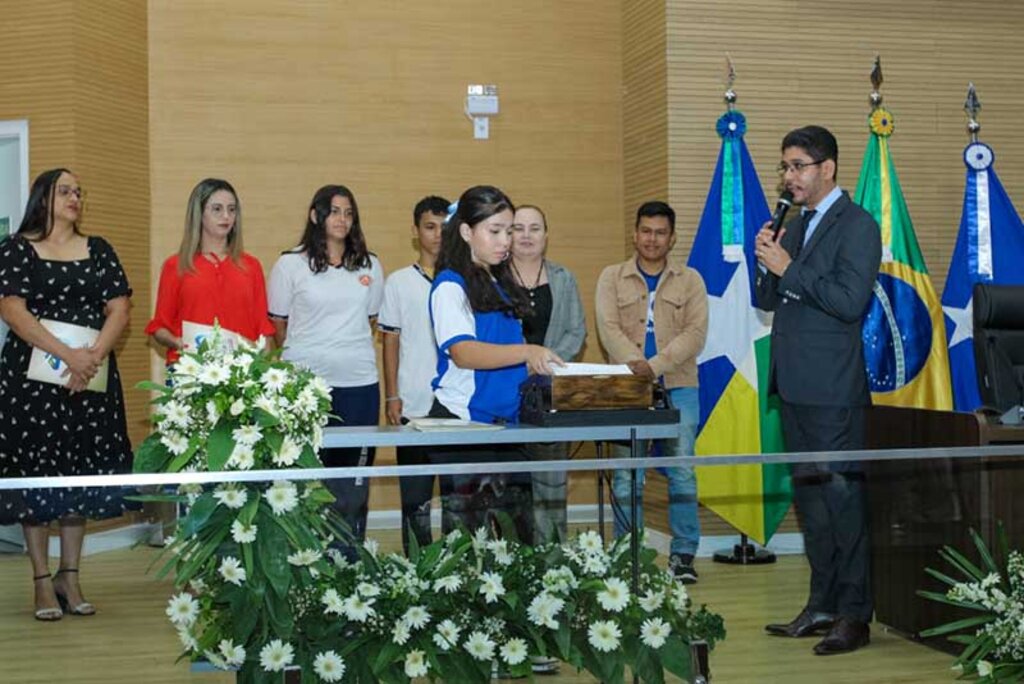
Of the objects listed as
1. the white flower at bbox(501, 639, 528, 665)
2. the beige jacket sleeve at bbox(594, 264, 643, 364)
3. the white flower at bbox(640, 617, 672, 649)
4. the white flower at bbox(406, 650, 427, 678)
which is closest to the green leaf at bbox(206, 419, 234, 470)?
the white flower at bbox(406, 650, 427, 678)

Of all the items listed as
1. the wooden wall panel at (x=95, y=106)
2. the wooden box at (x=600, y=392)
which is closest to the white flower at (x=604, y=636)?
the wooden box at (x=600, y=392)

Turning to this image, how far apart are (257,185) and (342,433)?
3.61 meters

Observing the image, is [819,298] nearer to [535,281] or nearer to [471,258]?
[471,258]

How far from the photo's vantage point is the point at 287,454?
318 cm

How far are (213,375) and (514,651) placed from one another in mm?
930

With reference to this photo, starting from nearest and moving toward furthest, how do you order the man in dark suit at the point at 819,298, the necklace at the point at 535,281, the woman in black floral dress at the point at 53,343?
1. the man in dark suit at the point at 819,298
2. the woman in black floral dress at the point at 53,343
3. the necklace at the point at 535,281

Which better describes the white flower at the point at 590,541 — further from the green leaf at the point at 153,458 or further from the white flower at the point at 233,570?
the green leaf at the point at 153,458

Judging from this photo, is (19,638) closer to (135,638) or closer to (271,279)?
(135,638)

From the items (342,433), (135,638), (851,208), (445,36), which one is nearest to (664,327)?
(851,208)

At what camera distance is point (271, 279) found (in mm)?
5441

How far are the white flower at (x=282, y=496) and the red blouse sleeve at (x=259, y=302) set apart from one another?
7.39 ft

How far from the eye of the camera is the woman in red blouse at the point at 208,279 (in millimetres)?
5203

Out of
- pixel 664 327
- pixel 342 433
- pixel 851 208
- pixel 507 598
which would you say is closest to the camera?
pixel 507 598

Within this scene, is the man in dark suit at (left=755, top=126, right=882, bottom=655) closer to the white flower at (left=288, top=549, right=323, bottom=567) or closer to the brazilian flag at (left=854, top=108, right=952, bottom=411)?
the brazilian flag at (left=854, top=108, right=952, bottom=411)
